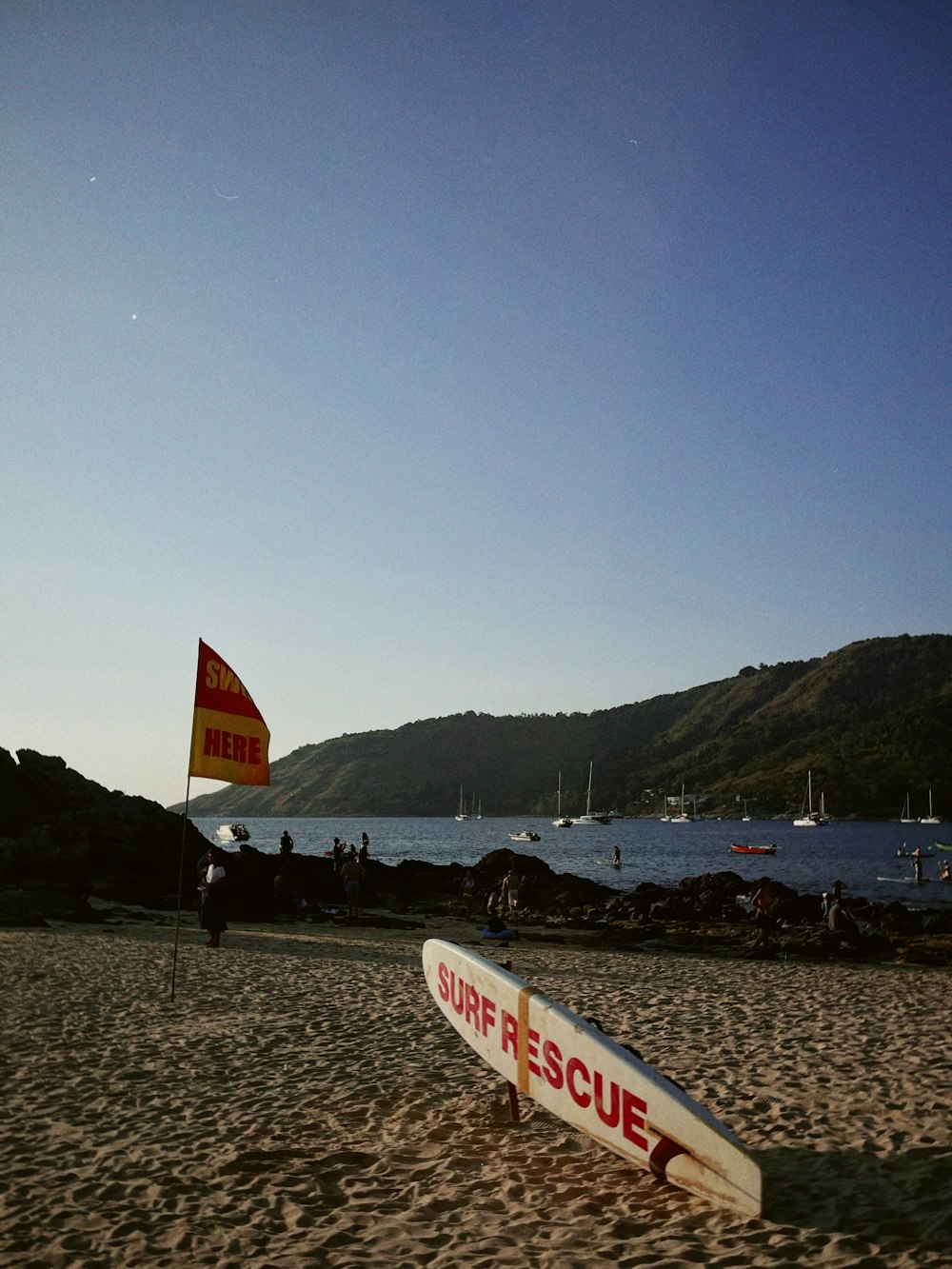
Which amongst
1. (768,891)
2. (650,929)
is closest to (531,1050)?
(768,891)

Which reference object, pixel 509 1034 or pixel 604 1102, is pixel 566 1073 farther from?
pixel 509 1034

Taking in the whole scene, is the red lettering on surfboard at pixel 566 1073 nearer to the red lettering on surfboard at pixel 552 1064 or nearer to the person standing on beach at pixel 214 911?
the red lettering on surfboard at pixel 552 1064

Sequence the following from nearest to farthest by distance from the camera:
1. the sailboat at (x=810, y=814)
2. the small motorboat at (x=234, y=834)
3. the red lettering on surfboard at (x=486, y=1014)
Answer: the red lettering on surfboard at (x=486, y=1014) < the small motorboat at (x=234, y=834) < the sailboat at (x=810, y=814)

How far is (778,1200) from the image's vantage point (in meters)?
5.72

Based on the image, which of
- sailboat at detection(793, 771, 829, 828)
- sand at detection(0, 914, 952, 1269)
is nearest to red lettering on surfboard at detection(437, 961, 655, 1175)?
sand at detection(0, 914, 952, 1269)

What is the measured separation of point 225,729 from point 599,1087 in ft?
23.1

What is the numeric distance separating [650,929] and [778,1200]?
65.5ft

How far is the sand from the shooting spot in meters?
5.21

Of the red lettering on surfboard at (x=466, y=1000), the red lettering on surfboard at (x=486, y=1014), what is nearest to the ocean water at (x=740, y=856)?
the red lettering on surfboard at (x=466, y=1000)

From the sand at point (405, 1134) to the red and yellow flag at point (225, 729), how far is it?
2962 millimetres

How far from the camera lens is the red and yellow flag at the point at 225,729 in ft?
36.9

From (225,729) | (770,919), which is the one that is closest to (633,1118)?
(225,729)

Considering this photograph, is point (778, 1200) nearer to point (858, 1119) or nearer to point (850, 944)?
point (858, 1119)

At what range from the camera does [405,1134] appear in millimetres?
7062
